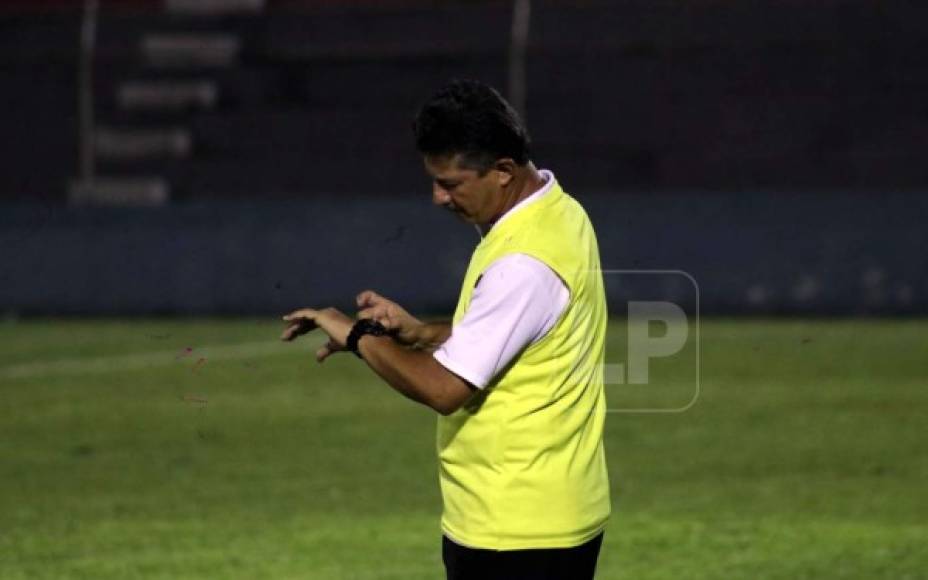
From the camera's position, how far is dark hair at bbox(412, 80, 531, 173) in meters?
4.46

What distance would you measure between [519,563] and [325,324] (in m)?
0.73

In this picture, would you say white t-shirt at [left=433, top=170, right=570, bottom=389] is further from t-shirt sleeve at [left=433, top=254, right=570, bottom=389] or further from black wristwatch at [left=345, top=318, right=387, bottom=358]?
black wristwatch at [left=345, top=318, right=387, bottom=358]

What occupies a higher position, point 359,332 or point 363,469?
point 359,332

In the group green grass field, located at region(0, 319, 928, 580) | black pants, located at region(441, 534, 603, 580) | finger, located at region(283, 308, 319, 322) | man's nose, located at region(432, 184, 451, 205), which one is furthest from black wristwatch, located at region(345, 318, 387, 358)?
green grass field, located at region(0, 319, 928, 580)

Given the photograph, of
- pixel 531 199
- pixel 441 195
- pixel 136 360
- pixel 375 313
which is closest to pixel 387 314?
pixel 375 313

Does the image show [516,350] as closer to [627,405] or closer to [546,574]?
[546,574]

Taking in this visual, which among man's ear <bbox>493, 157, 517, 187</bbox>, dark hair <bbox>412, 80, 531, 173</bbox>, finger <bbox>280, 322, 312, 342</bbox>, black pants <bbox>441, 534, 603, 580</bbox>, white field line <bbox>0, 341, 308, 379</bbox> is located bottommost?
white field line <bbox>0, 341, 308, 379</bbox>

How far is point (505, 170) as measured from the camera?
4531 mm

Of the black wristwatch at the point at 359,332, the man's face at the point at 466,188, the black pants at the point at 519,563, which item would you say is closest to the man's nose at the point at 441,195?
the man's face at the point at 466,188

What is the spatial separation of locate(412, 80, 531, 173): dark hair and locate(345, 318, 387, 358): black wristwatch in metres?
0.43

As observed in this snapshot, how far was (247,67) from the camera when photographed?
94.1 feet

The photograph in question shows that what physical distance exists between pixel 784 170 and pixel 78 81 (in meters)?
9.91

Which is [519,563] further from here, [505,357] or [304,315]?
[304,315]

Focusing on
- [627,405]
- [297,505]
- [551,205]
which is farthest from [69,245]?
[551,205]
